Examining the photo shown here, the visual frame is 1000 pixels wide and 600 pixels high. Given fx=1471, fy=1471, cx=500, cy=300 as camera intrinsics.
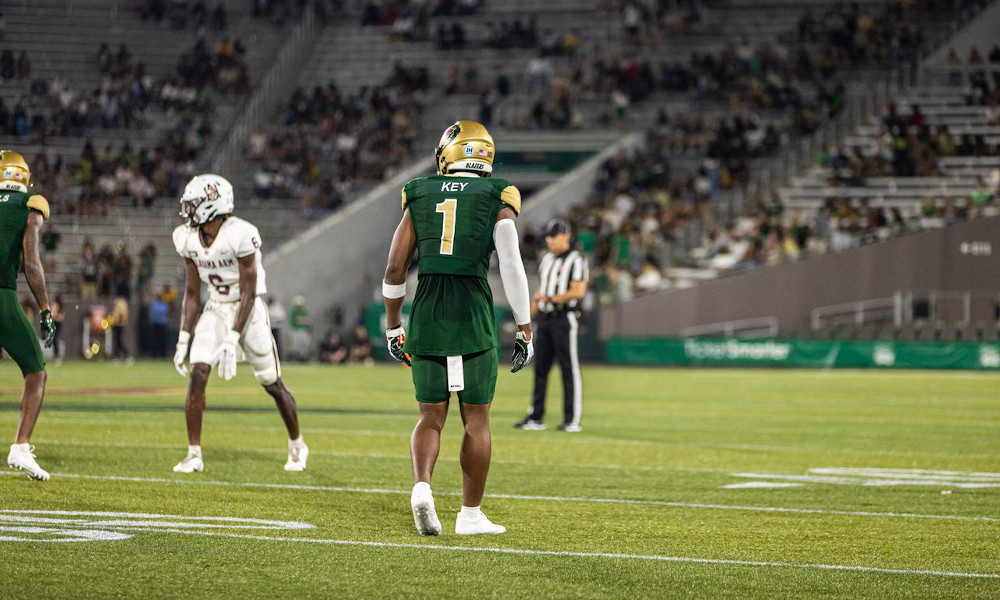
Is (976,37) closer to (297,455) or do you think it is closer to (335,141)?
(335,141)

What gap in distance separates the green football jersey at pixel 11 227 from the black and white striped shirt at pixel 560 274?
593cm

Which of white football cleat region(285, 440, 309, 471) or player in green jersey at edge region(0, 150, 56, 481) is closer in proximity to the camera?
player in green jersey at edge region(0, 150, 56, 481)

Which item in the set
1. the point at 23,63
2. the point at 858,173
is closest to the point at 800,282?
the point at 858,173

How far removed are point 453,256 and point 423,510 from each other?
127cm

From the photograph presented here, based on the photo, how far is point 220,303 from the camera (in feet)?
35.1

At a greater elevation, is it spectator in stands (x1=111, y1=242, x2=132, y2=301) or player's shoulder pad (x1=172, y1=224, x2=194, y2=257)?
player's shoulder pad (x1=172, y1=224, x2=194, y2=257)

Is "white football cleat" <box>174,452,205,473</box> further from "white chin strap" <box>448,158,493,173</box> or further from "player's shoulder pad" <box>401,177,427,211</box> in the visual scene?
"white chin strap" <box>448,158,493,173</box>

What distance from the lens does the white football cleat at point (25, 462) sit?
370 inches

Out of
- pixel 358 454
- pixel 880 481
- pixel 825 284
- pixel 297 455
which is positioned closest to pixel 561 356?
pixel 358 454

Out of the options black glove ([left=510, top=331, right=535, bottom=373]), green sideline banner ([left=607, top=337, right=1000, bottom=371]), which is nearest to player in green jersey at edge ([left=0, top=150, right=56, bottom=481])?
black glove ([left=510, top=331, right=535, bottom=373])

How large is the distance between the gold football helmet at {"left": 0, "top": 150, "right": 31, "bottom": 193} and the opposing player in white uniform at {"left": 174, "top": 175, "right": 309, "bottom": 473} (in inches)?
42.8

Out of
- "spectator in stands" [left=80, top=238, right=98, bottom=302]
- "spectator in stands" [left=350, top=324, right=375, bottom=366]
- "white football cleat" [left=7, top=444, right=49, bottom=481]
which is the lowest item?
"spectator in stands" [left=350, top=324, right=375, bottom=366]

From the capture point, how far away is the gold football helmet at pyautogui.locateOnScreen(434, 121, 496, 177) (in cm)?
753

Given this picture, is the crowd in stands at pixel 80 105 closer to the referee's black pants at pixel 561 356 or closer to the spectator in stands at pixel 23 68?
the spectator in stands at pixel 23 68
